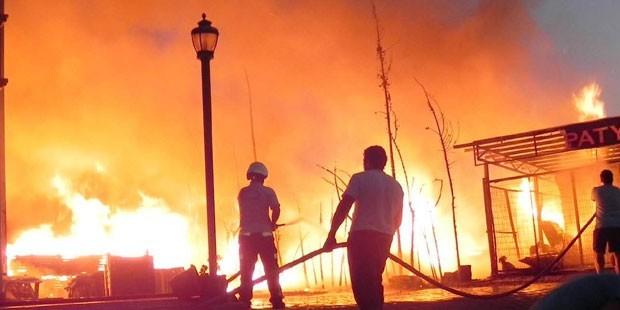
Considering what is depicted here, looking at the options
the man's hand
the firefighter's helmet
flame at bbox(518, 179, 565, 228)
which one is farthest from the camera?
flame at bbox(518, 179, 565, 228)

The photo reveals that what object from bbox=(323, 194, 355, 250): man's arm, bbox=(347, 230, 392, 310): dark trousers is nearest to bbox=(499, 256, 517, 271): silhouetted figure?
bbox=(347, 230, 392, 310): dark trousers

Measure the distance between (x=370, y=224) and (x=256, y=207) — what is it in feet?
13.4

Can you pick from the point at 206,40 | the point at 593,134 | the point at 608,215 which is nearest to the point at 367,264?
the point at 206,40

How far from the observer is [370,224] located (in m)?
6.59

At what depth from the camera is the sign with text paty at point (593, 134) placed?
17719 mm

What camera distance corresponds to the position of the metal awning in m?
17.9

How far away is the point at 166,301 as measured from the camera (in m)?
11.3

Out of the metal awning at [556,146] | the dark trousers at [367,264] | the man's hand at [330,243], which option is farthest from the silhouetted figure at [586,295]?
the metal awning at [556,146]

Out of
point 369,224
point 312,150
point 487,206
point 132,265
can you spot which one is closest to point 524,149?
point 487,206

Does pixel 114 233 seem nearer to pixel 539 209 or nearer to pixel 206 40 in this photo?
pixel 539 209

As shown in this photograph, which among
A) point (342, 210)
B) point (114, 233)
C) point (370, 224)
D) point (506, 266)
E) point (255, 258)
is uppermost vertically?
point (114, 233)

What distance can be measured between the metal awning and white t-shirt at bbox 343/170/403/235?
12.4 m

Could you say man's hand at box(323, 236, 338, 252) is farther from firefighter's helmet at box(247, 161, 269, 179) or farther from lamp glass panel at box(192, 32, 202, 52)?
lamp glass panel at box(192, 32, 202, 52)

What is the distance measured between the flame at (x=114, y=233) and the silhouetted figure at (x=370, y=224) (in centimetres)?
2272
